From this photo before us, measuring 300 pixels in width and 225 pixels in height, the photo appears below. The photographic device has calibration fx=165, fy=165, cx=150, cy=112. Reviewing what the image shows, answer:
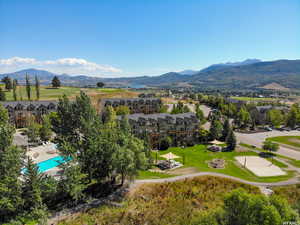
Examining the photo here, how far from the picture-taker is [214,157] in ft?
145

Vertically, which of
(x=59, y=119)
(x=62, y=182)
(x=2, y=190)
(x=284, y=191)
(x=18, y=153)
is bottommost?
(x=284, y=191)

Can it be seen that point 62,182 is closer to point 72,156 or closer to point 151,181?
point 72,156

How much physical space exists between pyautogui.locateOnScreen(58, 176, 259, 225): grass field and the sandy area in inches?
344

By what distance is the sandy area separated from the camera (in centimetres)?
3656

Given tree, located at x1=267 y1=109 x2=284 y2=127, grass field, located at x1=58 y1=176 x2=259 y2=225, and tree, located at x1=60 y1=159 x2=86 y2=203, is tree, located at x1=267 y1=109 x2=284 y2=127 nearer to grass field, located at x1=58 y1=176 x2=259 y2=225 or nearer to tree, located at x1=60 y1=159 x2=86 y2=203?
grass field, located at x1=58 y1=176 x2=259 y2=225

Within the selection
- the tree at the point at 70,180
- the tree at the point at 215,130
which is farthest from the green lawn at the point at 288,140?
the tree at the point at 70,180

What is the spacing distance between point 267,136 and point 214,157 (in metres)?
33.8

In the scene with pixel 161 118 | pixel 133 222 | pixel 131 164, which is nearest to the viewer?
pixel 133 222

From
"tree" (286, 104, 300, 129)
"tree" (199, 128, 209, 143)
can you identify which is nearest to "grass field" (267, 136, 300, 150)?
"tree" (286, 104, 300, 129)

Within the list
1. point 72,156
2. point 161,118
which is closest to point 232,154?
point 161,118

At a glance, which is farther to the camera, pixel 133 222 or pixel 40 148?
pixel 40 148

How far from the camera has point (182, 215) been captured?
2384 centimetres

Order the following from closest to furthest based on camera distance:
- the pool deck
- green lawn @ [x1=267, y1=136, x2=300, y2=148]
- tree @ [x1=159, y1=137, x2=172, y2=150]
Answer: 1. the pool deck
2. tree @ [x1=159, y1=137, x2=172, y2=150]
3. green lawn @ [x1=267, y1=136, x2=300, y2=148]

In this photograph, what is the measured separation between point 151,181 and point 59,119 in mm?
20521
